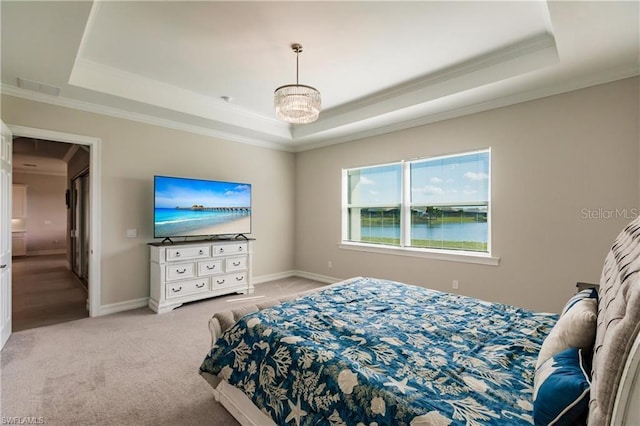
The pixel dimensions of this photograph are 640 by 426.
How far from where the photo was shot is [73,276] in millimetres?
6090

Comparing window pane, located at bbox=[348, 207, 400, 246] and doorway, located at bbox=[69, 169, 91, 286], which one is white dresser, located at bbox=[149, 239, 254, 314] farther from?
doorway, located at bbox=[69, 169, 91, 286]

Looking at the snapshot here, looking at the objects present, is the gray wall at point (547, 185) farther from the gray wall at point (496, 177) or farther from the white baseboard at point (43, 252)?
the white baseboard at point (43, 252)

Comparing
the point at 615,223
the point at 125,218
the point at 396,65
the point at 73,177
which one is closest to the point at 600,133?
the point at 615,223

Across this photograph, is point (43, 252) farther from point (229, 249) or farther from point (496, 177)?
point (496, 177)

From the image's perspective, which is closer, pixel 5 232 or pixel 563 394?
pixel 563 394

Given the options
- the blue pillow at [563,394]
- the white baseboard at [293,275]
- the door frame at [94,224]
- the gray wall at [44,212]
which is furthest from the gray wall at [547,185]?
the gray wall at [44,212]

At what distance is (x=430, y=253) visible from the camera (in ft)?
13.8

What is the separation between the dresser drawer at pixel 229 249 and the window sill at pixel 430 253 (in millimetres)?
1731

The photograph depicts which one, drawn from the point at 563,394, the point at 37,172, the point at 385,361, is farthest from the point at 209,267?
the point at 37,172

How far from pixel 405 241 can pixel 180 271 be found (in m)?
3.35

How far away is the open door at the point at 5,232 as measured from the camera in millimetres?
2820

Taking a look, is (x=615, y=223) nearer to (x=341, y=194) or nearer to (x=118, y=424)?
(x=341, y=194)

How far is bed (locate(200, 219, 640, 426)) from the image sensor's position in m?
0.89

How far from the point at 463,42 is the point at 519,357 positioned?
9.05 ft
